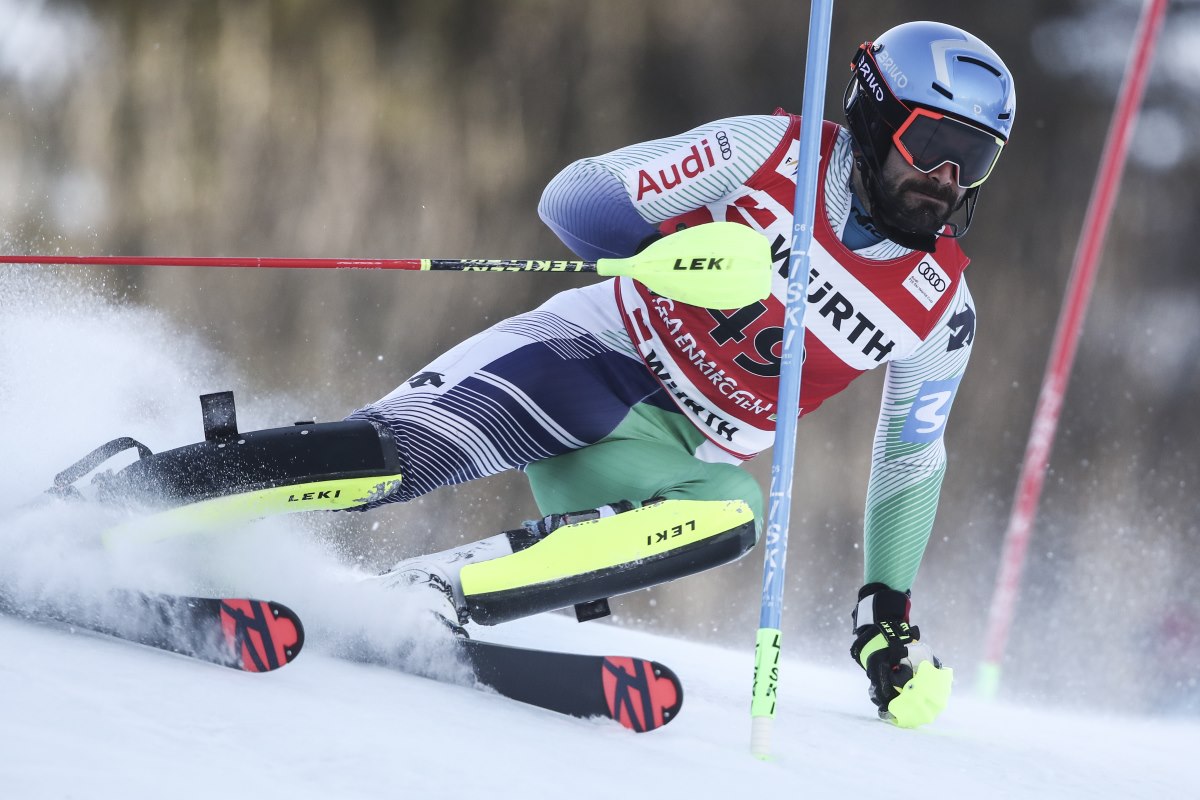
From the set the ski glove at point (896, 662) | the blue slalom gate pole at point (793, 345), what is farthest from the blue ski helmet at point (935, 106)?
the ski glove at point (896, 662)

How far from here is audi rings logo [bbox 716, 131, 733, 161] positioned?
2080 millimetres

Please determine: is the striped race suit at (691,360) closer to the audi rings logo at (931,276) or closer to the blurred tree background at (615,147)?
the audi rings logo at (931,276)

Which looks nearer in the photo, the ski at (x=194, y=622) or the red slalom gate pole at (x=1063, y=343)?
the ski at (x=194, y=622)

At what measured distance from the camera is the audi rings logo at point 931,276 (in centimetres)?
218

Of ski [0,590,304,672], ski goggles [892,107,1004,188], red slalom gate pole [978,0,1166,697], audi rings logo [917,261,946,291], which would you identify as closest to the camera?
ski [0,590,304,672]

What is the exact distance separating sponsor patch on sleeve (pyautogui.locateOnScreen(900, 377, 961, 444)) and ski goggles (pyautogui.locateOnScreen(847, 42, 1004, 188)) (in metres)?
0.43

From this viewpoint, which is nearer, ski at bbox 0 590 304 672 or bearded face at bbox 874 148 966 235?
ski at bbox 0 590 304 672

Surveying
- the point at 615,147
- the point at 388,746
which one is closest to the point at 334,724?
the point at 388,746

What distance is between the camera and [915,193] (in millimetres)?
2059

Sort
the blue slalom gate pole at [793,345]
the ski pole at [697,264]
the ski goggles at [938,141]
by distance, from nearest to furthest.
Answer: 1. the blue slalom gate pole at [793,345]
2. the ski pole at [697,264]
3. the ski goggles at [938,141]

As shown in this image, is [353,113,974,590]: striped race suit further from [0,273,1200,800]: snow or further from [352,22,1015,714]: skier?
[0,273,1200,800]: snow

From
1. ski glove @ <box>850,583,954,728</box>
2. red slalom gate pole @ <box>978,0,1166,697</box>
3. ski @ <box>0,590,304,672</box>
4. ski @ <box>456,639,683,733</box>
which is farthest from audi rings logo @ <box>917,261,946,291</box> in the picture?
red slalom gate pole @ <box>978,0,1166,697</box>

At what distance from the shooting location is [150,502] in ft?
5.90

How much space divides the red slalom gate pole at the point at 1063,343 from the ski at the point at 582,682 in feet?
11.7
